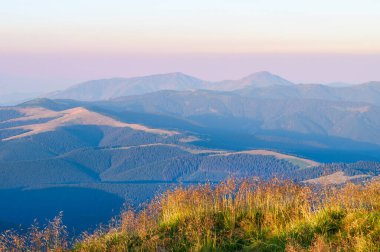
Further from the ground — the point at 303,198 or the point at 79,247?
the point at 303,198

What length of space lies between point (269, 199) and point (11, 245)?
729 cm

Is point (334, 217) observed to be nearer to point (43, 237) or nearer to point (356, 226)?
point (356, 226)

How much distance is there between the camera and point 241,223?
13695mm

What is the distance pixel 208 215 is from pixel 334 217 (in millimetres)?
3432

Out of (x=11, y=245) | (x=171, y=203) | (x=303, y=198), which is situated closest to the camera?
(x=11, y=245)

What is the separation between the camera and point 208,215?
14.3m

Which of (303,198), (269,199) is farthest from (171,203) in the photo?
(303,198)

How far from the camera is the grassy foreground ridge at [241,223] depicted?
474 inches

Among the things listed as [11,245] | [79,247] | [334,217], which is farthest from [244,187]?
[11,245]

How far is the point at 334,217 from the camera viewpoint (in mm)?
13227

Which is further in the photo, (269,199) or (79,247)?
(269,199)

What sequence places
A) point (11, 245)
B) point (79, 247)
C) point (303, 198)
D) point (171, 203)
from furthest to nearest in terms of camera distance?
point (171, 203) < point (303, 198) < point (79, 247) < point (11, 245)

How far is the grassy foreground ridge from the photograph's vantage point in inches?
474

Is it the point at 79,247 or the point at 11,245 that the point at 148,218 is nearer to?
the point at 79,247
